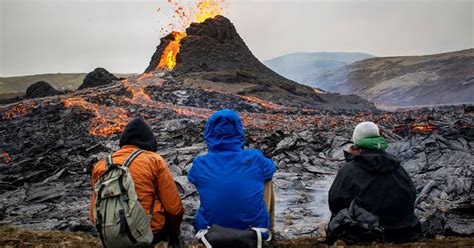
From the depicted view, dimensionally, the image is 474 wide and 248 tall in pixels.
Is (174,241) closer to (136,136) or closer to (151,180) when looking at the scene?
(151,180)

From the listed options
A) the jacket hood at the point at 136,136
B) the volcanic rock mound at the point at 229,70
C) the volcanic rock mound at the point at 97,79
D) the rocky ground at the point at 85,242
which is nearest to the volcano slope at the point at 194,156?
the rocky ground at the point at 85,242

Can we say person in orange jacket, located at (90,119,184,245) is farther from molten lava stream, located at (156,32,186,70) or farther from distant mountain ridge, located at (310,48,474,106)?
distant mountain ridge, located at (310,48,474,106)

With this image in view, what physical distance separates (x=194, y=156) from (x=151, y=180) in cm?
958

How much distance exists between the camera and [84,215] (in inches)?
343

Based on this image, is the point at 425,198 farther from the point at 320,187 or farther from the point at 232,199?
the point at 232,199

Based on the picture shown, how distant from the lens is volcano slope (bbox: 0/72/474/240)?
838 cm

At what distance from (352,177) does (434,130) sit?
10.7 metres

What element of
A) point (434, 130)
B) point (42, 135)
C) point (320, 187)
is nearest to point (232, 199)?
point (320, 187)

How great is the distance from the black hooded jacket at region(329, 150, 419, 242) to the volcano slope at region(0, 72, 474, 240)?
1781mm

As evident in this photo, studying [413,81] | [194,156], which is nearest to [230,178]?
[194,156]

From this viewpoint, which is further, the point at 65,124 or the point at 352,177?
the point at 65,124

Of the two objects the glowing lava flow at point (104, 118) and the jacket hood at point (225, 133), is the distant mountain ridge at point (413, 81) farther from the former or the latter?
the jacket hood at point (225, 133)

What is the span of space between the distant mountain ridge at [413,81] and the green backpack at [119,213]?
52.5 m

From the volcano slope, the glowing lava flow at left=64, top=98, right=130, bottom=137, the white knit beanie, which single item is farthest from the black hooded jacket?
the glowing lava flow at left=64, top=98, right=130, bottom=137
